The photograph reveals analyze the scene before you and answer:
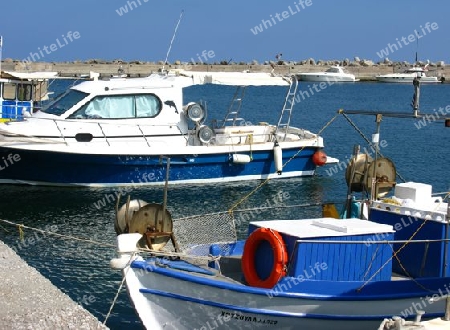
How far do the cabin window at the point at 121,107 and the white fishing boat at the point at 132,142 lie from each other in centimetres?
3

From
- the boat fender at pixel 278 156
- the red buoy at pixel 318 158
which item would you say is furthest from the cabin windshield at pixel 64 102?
the red buoy at pixel 318 158

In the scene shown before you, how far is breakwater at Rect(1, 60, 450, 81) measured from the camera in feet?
310

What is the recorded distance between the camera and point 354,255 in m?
10.2

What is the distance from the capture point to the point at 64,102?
22.5 m

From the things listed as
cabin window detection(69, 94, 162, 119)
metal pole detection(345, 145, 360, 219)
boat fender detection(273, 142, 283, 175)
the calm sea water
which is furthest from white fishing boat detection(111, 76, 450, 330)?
boat fender detection(273, 142, 283, 175)

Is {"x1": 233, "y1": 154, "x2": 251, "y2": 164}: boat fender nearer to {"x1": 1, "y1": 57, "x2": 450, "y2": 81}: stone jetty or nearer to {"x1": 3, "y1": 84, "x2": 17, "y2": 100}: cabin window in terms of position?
{"x1": 3, "y1": 84, "x2": 17, "y2": 100}: cabin window

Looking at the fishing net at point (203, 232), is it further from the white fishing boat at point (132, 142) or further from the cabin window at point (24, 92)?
the cabin window at point (24, 92)

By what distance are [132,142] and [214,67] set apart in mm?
82814

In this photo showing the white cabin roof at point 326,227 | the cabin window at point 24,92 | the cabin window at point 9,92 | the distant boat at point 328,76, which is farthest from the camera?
the distant boat at point 328,76

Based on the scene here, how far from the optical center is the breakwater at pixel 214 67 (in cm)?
9445

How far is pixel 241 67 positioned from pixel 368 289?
9546 centimetres

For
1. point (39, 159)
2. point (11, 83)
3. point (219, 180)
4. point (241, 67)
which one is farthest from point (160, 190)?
point (241, 67)

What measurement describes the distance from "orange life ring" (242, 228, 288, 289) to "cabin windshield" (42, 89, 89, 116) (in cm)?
1295

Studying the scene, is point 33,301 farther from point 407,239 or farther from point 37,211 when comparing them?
point 37,211
